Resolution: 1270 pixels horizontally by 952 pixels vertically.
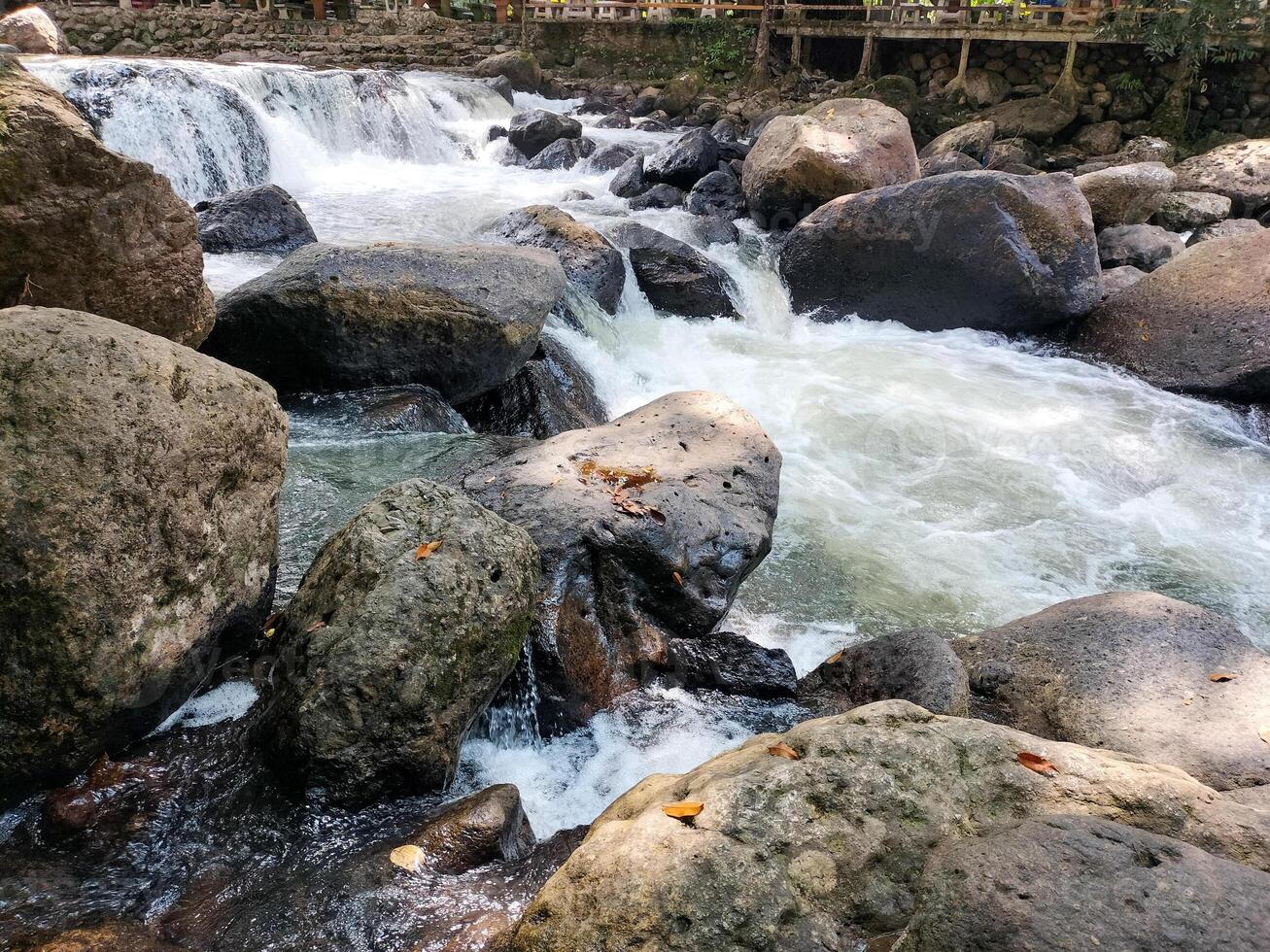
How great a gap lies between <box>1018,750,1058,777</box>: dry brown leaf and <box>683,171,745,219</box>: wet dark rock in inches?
392

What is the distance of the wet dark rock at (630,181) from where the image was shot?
12.1 m

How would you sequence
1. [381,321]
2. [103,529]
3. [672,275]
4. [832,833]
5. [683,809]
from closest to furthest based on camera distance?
[832,833]
[683,809]
[103,529]
[381,321]
[672,275]

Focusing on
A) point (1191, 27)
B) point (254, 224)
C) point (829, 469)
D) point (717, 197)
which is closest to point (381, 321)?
point (829, 469)

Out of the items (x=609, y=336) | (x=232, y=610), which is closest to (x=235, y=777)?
(x=232, y=610)

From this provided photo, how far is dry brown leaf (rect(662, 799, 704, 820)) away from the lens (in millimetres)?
2012

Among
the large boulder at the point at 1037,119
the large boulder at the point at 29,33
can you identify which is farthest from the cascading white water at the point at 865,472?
the large boulder at the point at 1037,119

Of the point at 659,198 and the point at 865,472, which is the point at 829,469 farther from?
the point at 659,198

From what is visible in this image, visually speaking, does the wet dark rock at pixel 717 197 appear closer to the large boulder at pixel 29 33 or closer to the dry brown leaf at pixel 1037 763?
the dry brown leaf at pixel 1037 763

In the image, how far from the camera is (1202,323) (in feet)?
24.6

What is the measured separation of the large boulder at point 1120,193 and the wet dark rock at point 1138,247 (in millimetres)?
639

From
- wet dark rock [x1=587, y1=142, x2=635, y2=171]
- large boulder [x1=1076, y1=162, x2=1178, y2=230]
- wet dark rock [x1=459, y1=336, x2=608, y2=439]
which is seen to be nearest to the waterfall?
wet dark rock [x1=587, y1=142, x2=635, y2=171]

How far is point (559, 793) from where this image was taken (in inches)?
125

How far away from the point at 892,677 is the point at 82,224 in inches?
159

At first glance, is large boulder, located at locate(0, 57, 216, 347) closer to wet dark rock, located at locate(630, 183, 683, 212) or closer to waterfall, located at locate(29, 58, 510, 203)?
waterfall, located at locate(29, 58, 510, 203)
